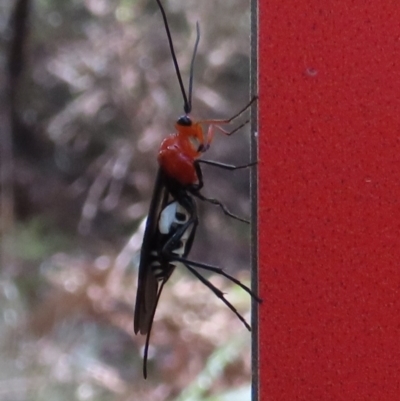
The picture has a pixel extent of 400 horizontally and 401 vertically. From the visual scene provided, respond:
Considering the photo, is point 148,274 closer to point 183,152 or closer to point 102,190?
point 183,152

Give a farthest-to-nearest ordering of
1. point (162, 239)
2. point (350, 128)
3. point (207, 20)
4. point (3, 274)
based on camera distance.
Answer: point (3, 274) → point (207, 20) → point (162, 239) → point (350, 128)

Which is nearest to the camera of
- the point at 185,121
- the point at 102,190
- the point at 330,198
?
the point at 330,198

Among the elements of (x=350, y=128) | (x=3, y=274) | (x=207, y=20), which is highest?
(x=207, y=20)

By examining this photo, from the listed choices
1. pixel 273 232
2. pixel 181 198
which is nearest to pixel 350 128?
pixel 273 232

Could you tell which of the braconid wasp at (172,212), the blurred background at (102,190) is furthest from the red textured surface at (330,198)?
the blurred background at (102,190)

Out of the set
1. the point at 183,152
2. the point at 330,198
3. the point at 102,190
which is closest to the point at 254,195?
the point at 330,198

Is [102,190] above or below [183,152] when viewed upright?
above

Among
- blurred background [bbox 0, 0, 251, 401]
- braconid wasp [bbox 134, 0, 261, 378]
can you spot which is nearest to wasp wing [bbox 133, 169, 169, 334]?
braconid wasp [bbox 134, 0, 261, 378]

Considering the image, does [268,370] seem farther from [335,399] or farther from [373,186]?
[373,186]
